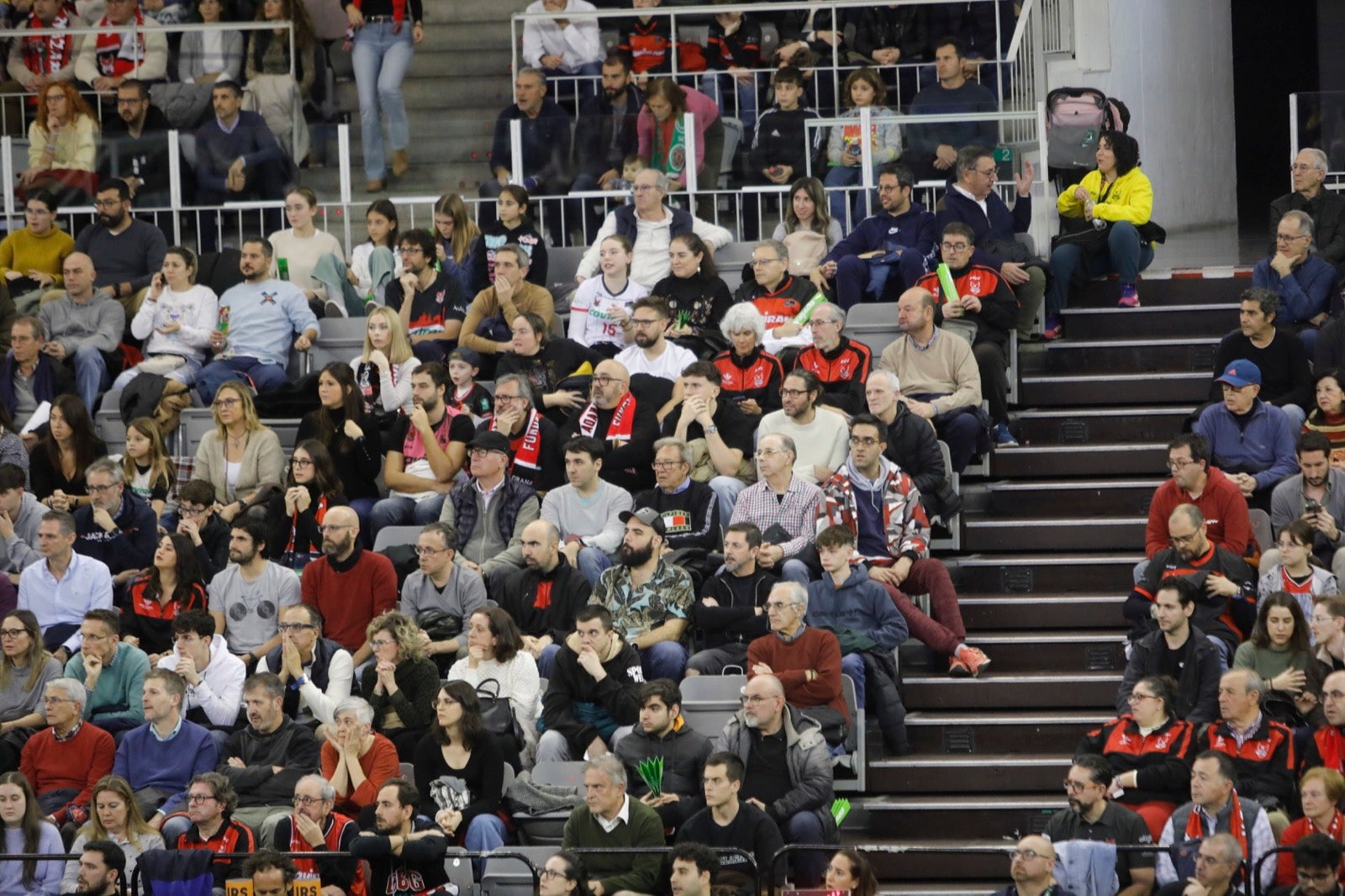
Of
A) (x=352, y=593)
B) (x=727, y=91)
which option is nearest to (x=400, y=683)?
(x=352, y=593)

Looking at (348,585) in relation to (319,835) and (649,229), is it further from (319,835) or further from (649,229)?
(649,229)

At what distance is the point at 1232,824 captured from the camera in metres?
10.1

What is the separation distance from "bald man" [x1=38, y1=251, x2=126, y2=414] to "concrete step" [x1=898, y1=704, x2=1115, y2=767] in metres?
5.44

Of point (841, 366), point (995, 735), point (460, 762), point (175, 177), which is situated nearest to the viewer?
point (460, 762)

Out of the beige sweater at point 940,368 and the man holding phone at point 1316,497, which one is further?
the beige sweater at point 940,368

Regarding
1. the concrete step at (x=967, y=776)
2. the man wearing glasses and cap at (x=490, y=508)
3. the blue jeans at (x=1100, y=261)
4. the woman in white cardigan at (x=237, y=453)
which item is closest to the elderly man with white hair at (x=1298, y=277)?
the blue jeans at (x=1100, y=261)

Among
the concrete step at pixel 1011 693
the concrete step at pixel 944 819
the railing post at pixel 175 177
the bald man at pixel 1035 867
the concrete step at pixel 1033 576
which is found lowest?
the concrete step at pixel 944 819

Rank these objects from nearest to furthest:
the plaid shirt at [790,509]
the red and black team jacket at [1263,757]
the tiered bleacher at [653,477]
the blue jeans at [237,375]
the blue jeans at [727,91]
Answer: the red and black team jacket at [1263,757]
the tiered bleacher at [653,477]
the plaid shirt at [790,509]
the blue jeans at [237,375]
the blue jeans at [727,91]

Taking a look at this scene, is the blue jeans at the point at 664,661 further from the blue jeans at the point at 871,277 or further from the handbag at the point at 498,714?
the blue jeans at the point at 871,277

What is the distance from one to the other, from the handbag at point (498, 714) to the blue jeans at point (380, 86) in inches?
228

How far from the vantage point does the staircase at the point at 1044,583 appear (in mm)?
11266

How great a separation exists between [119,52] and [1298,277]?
8.19m

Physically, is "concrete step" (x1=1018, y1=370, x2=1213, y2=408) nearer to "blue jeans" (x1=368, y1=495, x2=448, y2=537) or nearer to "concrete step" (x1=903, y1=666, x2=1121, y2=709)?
"concrete step" (x1=903, y1=666, x2=1121, y2=709)

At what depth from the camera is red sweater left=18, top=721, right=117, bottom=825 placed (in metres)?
11.4
